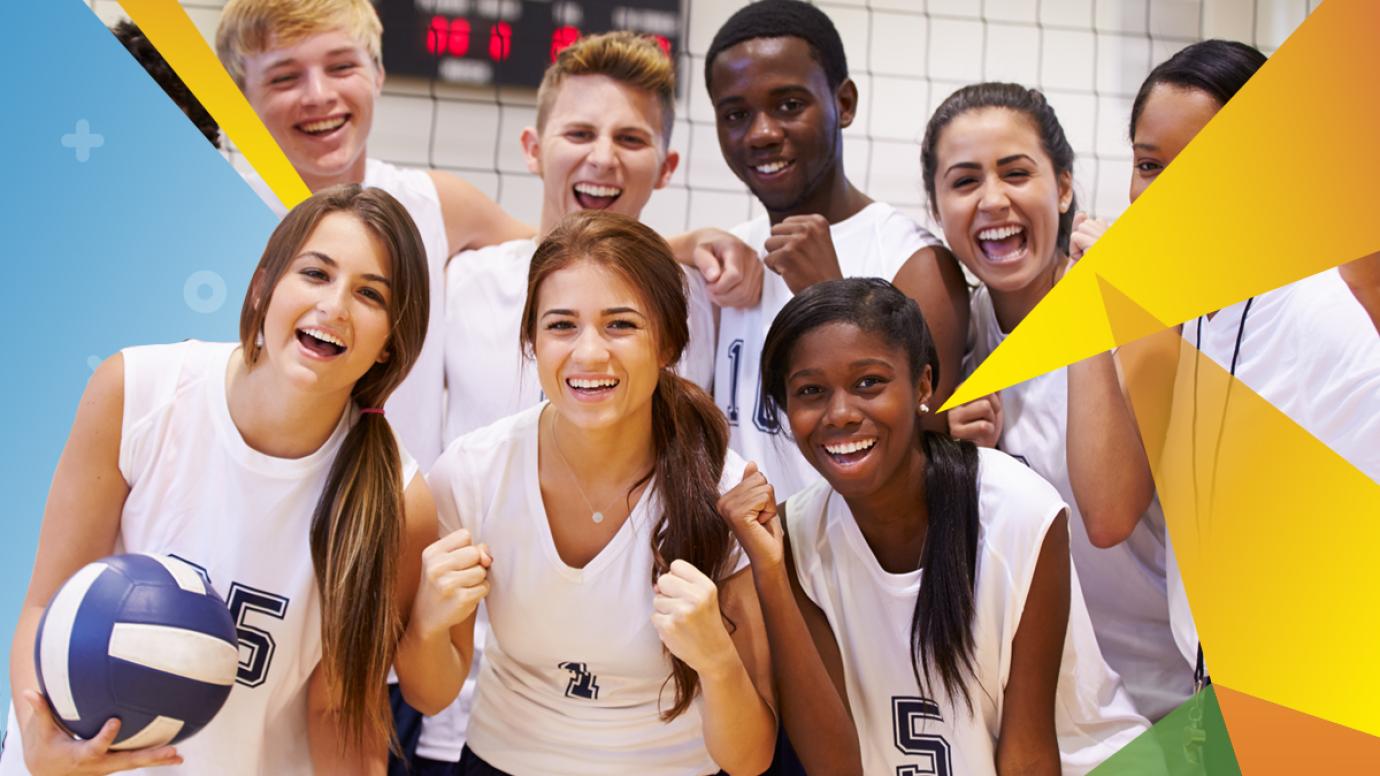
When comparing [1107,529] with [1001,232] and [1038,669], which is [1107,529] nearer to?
[1038,669]

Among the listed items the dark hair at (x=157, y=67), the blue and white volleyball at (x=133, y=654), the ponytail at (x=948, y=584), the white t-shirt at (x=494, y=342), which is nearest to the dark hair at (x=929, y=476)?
the ponytail at (x=948, y=584)

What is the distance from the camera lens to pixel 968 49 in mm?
3646

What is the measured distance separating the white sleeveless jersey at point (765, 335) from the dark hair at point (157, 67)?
3.25 ft

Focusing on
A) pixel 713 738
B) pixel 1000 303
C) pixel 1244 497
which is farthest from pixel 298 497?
pixel 1244 497

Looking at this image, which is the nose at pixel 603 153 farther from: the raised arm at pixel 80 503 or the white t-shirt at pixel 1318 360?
the white t-shirt at pixel 1318 360

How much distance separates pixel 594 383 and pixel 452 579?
11.9 inches

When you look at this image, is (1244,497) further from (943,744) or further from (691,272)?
(691,272)

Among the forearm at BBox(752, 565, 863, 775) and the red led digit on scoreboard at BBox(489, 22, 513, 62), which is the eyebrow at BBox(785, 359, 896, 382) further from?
the red led digit on scoreboard at BBox(489, 22, 513, 62)

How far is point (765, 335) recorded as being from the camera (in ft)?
6.24

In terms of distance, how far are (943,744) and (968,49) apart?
2.60 meters

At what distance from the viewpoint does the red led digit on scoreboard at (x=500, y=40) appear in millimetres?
3439

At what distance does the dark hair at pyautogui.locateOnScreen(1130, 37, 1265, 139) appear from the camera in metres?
1.70

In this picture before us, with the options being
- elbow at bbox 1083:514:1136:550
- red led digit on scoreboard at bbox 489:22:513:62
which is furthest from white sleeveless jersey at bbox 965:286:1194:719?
red led digit on scoreboard at bbox 489:22:513:62

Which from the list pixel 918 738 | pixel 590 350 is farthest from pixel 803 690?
pixel 590 350
